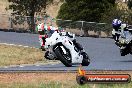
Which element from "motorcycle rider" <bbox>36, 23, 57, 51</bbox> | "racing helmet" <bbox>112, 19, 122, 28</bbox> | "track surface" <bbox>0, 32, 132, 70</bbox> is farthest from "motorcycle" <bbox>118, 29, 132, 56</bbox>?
"motorcycle rider" <bbox>36, 23, 57, 51</bbox>

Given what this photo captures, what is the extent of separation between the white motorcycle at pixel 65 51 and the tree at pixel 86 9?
43.9 meters

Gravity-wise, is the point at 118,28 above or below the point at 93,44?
above

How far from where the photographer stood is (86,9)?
6134 centimetres

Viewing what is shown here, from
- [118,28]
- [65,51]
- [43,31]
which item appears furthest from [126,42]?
[43,31]

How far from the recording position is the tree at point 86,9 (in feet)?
200

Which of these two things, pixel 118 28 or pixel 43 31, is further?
pixel 118 28

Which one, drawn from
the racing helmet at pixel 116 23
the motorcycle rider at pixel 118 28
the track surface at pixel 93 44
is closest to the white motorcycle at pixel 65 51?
the racing helmet at pixel 116 23

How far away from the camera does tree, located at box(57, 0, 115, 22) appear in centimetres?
6088

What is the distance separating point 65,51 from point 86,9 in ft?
148

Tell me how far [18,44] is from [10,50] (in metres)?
4.36

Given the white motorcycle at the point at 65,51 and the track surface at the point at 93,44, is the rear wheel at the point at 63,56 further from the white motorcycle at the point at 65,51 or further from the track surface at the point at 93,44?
the track surface at the point at 93,44

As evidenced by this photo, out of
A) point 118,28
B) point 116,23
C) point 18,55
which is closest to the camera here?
point 116,23

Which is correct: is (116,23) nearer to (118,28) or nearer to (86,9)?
(118,28)

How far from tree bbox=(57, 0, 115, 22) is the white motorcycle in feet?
144
